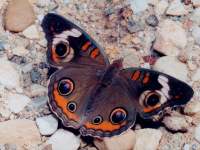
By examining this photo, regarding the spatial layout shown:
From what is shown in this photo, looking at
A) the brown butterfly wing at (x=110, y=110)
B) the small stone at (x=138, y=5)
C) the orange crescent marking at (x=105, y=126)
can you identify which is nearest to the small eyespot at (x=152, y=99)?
the brown butterfly wing at (x=110, y=110)

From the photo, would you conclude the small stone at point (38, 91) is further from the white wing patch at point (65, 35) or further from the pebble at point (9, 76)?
the white wing patch at point (65, 35)

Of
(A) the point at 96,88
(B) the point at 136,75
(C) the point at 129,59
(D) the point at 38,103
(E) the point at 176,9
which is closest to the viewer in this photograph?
(B) the point at 136,75

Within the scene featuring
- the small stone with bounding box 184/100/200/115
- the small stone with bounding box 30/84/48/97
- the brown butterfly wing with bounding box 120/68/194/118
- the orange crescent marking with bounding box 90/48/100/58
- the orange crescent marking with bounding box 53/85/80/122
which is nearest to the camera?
the brown butterfly wing with bounding box 120/68/194/118

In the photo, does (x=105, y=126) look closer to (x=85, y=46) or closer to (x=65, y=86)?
(x=65, y=86)

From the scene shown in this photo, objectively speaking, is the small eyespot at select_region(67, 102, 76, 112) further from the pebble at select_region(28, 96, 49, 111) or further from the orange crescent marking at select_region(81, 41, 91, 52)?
the orange crescent marking at select_region(81, 41, 91, 52)

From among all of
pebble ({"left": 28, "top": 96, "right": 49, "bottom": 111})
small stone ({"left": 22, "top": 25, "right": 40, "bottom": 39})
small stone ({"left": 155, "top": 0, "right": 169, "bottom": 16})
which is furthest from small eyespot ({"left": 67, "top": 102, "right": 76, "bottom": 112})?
small stone ({"left": 155, "top": 0, "right": 169, "bottom": 16})

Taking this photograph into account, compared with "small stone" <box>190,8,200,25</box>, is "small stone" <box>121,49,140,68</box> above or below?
below

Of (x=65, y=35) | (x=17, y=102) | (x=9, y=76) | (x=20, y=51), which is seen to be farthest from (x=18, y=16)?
(x=17, y=102)
